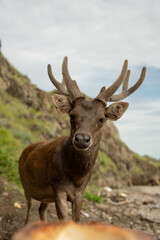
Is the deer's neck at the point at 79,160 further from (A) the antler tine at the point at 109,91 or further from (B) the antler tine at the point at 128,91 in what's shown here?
(B) the antler tine at the point at 128,91

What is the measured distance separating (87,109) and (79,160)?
798 millimetres

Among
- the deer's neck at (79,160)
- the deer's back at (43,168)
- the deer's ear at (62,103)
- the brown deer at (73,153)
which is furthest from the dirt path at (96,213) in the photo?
the deer's ear at (62,103)

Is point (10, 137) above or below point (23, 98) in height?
below

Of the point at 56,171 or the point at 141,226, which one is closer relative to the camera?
the point at 56,171

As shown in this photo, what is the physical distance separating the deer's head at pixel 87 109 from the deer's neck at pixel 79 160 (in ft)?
0.62

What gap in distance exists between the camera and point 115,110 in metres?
4.33

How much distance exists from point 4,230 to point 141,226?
439 cm

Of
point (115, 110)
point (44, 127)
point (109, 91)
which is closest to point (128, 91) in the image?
point (109, 91)

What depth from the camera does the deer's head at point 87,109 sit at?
348 centimetres

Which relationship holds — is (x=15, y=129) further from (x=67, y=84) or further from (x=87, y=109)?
(x=87, y=109)

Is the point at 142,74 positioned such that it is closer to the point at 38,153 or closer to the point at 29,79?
the point at 38,153

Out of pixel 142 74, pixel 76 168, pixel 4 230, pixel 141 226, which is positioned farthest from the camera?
pixel 141 226

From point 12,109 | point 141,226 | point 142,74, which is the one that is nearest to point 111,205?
point 141,226

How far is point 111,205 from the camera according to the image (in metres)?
10.5
